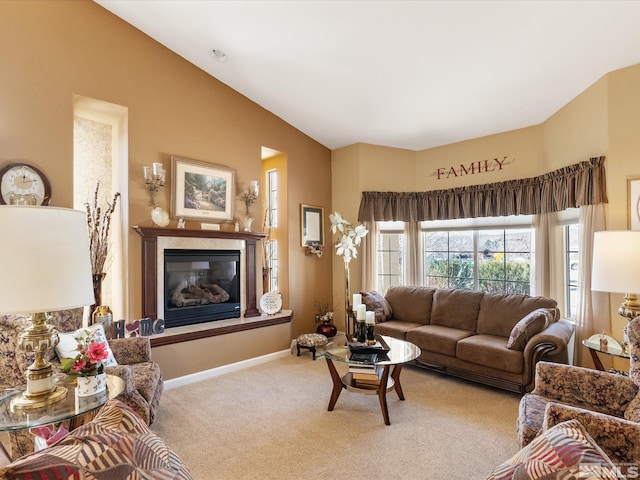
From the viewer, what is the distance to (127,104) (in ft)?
12.1

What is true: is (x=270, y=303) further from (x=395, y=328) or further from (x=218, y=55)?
(x=218, y=55)

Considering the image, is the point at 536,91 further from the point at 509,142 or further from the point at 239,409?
the point at 239,409

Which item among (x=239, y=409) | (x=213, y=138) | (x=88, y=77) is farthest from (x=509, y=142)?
(x=88, y=77)

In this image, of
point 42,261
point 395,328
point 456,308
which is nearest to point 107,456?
point 42,261

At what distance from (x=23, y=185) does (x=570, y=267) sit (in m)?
5.71

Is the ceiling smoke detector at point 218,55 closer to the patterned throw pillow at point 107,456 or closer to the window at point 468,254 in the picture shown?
the window at point 468,254

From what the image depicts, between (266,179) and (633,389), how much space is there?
476cm

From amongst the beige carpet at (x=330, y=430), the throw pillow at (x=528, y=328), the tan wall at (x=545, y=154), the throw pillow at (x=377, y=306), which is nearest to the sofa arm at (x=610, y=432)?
the beige carpet at (x=330, y=430)

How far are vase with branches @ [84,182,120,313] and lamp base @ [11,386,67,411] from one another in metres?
1.82

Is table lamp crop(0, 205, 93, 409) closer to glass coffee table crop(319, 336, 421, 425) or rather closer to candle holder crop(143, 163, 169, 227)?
glass coffee table crop(319, 336, 421, 425)

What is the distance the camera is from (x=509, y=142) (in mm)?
4520

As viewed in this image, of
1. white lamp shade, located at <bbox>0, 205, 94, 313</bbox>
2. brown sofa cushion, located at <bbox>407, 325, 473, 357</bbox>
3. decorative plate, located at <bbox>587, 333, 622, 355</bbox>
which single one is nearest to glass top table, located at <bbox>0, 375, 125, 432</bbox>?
white lamp shade, located at <bbox>0, 205, 94, 313</bbox>

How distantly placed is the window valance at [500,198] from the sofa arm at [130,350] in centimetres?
333

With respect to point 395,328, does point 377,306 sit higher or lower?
higher
